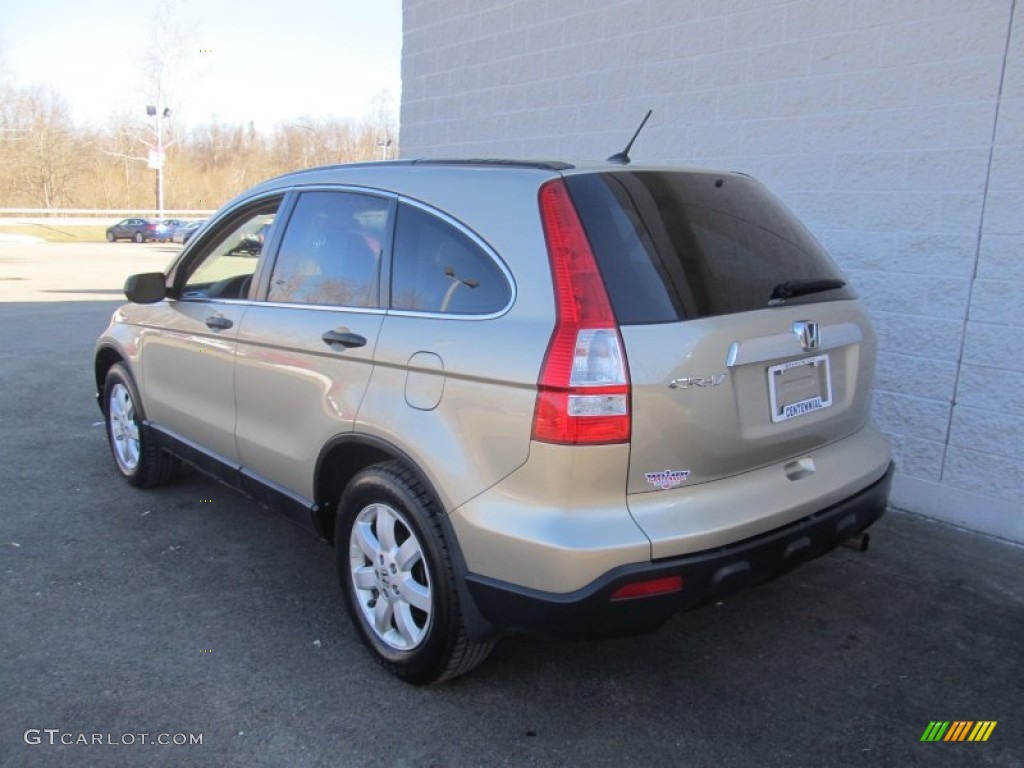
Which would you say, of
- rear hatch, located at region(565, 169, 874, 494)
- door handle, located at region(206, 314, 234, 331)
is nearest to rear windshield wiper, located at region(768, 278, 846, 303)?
rear hatch, located at region(565, 169, 874, 494)

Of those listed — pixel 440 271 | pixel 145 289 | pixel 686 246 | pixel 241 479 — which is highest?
pixel 686 246

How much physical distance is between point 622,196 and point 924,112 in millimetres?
2688

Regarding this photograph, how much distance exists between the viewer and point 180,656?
10.1ft

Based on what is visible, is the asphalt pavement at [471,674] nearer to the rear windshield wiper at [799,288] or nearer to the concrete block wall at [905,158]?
the concrete block wall at [905,158]

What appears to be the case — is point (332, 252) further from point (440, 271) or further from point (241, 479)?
point (241, 479)

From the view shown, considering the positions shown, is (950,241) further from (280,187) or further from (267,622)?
(267,622)

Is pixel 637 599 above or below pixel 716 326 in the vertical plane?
below

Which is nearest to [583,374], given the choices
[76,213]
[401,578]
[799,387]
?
[799,387]

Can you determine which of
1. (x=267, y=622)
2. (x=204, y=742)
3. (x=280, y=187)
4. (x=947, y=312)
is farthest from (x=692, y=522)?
(x=947, y=312)

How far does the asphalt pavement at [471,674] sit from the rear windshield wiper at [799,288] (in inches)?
55.5

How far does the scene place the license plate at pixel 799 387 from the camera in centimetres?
264

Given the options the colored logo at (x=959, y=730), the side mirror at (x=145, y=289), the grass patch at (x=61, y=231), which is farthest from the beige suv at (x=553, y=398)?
the grass patch at (x=61, y=231)

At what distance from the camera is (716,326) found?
2465 millimetres

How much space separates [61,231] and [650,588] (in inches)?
2104
